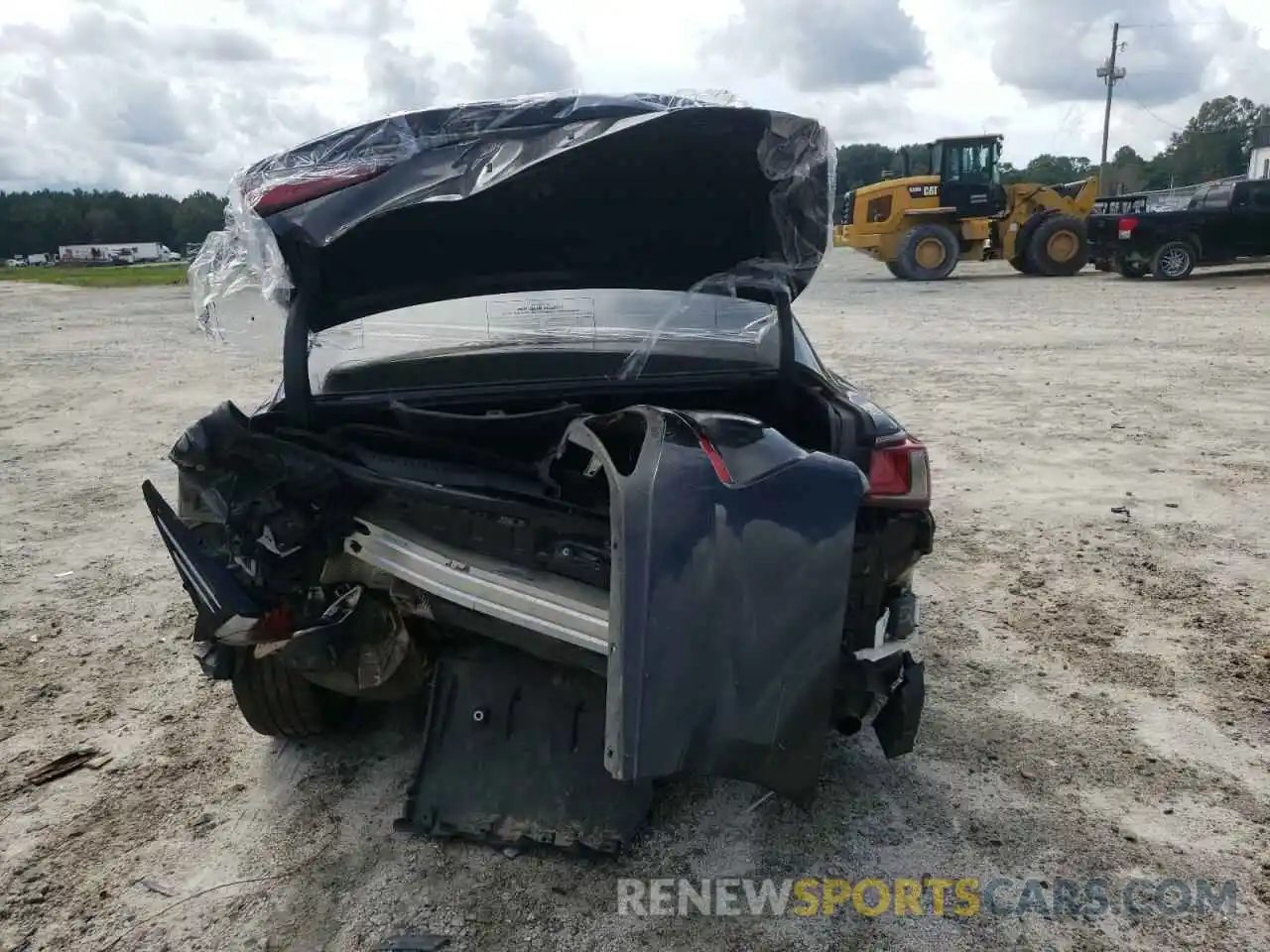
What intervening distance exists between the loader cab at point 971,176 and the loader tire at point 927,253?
0.54 m

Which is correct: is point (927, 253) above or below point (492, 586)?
above

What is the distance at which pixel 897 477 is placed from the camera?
257 cm

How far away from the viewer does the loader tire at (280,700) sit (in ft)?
9.37

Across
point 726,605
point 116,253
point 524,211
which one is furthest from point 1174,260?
point 116,253

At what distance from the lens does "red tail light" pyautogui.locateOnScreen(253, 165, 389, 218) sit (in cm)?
240

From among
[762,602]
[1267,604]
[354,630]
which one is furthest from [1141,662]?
[354,630]

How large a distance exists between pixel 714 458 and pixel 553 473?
1.93 feet

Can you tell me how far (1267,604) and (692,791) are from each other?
2.71m

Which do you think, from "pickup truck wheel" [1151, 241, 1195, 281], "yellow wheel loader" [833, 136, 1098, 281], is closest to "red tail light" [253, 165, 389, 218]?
"pickup truck wheel" [1151, 241, 1195, 281]

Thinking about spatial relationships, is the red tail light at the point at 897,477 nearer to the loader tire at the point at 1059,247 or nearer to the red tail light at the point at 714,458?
the red tail light at the point at 714,458

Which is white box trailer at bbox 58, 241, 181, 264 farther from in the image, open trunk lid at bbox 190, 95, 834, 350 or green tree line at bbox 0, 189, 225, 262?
open trunk lid at bbox 190, 95, 834, 350

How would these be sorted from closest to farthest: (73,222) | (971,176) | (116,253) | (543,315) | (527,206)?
(527,206) → (543,315) → (971,176) → (116,253) → (73,222)

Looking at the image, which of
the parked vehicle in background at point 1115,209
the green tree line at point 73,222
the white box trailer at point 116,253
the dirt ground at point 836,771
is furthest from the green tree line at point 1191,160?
the green tree line at point 73,222

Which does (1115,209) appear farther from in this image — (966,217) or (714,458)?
(714,458)
